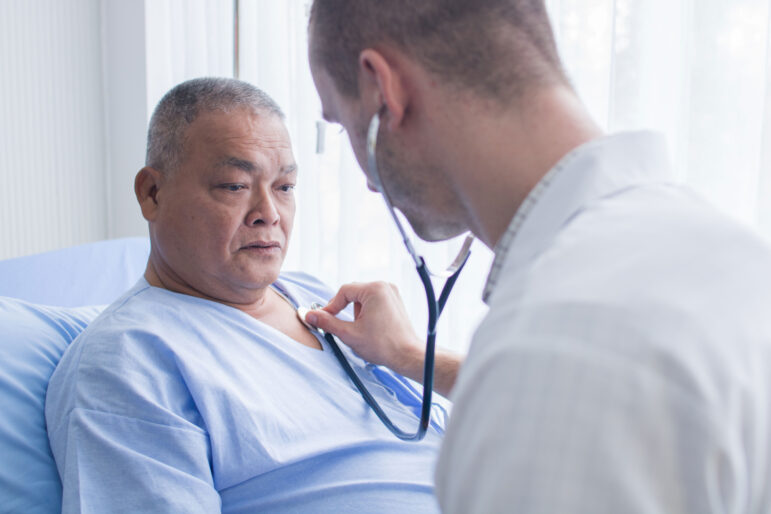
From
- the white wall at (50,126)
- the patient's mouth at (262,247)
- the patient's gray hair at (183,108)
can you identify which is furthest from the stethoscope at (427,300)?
the white wall at (50,126)

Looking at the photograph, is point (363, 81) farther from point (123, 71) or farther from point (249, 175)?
point (123, 71)

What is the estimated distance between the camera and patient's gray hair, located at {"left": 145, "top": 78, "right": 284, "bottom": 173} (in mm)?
1319

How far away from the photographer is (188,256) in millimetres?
1319

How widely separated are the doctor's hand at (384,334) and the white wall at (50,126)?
4.14 ft

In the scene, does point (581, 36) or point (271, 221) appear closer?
point (271, 221)

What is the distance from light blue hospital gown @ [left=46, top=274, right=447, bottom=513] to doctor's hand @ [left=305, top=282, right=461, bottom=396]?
2.9 inches

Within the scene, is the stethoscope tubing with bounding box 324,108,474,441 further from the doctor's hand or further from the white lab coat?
the white lab coat

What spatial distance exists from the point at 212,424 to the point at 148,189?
538mm

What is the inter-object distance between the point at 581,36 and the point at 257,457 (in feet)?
4.62

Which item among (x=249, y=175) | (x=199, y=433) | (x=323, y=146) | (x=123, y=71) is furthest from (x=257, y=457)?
(x=123, y=71)

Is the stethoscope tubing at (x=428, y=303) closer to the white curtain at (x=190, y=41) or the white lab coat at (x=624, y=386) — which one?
the white lab coat at (x=624, y=386)

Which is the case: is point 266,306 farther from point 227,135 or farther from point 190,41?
point 190,41

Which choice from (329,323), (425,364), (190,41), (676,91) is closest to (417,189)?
(425,364)

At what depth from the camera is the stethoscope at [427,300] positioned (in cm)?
77
